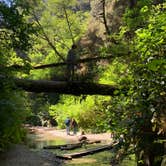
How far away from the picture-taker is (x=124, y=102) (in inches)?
283

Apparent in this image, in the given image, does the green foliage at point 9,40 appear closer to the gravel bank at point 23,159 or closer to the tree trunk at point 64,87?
the tree trunk at point 64,87

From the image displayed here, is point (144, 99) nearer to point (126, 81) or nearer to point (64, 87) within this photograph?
point (126, 81)

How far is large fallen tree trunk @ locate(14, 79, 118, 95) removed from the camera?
9.93 metres

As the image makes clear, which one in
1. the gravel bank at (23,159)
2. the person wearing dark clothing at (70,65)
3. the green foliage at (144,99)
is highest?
the person wearing dark clothing at (70,65)

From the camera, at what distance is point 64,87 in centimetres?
1008

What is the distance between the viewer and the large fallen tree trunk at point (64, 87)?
9930mm

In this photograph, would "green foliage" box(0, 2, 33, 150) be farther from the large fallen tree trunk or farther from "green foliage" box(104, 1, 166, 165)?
"green foliage" box(104, 1, 166, 165)

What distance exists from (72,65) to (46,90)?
98 centimetres

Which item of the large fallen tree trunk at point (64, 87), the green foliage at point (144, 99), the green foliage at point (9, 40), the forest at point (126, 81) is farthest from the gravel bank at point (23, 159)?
the green foliage at point (144, 99)

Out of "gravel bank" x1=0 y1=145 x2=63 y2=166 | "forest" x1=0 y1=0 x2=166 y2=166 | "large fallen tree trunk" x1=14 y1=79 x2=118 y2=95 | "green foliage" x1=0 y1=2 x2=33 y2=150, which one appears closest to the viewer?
"forest" x1=0 y1=0 x2=166 y2=166

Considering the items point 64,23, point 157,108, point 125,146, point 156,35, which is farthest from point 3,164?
point 64,23

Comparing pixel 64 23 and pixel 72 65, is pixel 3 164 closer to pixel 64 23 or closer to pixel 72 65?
pixel 72 65

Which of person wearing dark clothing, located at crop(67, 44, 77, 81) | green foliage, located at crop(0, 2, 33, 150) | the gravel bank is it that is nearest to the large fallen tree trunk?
person wearing dark clothing, located at crop(67, 44, 77, 81)

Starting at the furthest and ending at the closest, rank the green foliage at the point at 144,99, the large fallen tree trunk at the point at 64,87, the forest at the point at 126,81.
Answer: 1. the large fallen tree trunk at the point at 64,87
2. the forest at the point at 126,81
3. the green foliage at the point at 144,99
